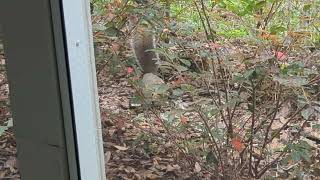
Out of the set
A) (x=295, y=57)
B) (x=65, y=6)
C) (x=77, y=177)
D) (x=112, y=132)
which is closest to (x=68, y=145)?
(x=77, y=177)

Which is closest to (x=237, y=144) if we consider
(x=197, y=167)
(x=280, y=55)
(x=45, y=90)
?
(x=197, y=167)

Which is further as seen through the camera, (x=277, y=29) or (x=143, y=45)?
(x=143, y=45)

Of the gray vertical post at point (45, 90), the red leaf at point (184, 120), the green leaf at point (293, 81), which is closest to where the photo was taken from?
the gray vertical post at point (45, 90)

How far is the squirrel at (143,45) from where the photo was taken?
1069 mm

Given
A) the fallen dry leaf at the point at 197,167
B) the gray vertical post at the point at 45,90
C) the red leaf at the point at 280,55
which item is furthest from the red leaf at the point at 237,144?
the gray vertical post at the point at 45,90

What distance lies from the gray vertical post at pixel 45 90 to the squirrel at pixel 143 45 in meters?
0.51

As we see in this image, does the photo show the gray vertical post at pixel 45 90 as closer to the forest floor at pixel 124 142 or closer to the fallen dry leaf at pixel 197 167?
the forest floor at pixel 124 142

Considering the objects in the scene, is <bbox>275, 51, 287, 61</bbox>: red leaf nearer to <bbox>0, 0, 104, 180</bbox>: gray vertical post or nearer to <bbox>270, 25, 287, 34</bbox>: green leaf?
<bbox>270, 25, 287, 34</bbox>: green leaf

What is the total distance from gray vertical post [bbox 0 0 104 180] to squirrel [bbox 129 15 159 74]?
51 centimetres

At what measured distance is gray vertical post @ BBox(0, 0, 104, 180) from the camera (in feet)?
1.67

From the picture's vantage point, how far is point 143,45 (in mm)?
1087

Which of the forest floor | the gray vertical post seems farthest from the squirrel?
the gray vertical post

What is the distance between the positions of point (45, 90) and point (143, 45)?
58cm

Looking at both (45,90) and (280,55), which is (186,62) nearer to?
(280,55)
